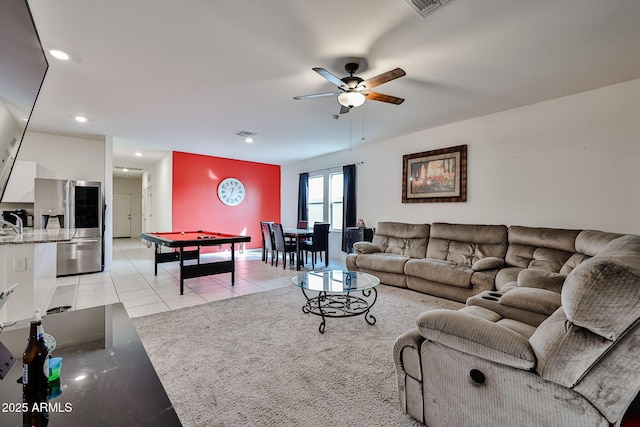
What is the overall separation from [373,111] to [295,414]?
375cm

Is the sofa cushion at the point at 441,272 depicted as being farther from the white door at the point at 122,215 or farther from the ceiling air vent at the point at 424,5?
the white door at the point at 122,215

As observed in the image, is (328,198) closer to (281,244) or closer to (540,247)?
(281,244)

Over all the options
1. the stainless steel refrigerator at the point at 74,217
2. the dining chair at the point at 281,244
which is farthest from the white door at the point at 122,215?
the dining chair at the point at 281,244

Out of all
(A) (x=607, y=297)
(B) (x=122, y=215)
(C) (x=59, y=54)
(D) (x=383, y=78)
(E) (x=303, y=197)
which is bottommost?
(A) (x=607, y=297)

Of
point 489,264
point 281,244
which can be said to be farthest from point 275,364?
point 281,244

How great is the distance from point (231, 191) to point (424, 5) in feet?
21.8

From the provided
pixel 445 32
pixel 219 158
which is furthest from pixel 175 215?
pixel 445 32

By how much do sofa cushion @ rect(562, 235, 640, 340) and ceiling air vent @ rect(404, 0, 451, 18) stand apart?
188 centimetres

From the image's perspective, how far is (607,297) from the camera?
38.0 inches

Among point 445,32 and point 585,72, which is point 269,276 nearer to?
point 445,32

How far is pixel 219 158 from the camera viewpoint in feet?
24.4

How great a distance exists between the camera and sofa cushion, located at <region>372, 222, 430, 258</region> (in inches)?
180

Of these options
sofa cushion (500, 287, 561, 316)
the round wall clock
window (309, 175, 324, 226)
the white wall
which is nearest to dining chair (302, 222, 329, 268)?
window (309, 175, 324, 226)

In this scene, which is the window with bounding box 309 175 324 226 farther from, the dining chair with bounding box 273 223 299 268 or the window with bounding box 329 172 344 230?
the dining chair with bounding box 273 223 299 268
